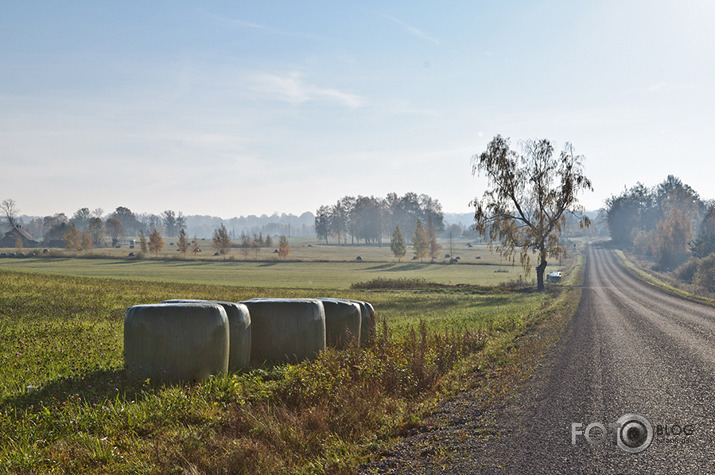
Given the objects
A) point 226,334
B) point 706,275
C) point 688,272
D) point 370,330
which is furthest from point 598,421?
point 688,272

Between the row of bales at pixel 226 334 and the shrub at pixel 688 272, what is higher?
the row of bales at pixel 226 334

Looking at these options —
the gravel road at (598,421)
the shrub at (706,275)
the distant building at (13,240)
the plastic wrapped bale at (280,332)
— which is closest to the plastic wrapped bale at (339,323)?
the plastic wrapped bale at (280,332)

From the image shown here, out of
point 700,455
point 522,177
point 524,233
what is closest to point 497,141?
point 522,177

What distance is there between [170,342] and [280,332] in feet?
8.31

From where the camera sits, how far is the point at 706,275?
49.7 metres

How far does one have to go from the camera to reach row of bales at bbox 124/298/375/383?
8344mm

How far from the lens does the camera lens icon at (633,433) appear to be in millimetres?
5945

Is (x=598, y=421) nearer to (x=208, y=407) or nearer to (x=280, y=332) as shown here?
(x=208, y=407)

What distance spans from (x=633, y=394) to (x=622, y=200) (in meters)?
176

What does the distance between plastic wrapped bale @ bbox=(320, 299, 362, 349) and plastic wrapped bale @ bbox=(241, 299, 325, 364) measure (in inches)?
44.3

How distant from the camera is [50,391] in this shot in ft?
25.5

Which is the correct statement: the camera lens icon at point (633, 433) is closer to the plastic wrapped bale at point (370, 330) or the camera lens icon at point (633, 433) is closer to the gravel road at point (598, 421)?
the gravel road at point (598, 421)

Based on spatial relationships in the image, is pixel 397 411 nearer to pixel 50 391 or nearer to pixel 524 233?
pixel 50 391

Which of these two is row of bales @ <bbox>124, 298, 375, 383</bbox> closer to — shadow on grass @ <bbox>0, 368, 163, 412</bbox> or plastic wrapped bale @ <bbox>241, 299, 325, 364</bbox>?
plastic wrapped bale @ <bbox>241, 299, 325, 364</bbox>
